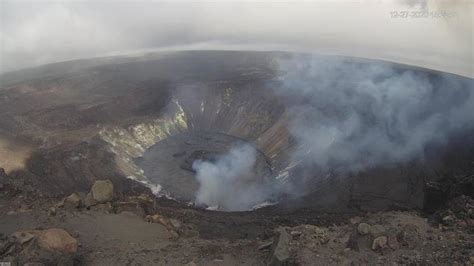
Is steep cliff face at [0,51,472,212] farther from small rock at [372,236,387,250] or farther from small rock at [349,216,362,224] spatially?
small rock at [372,236,387,250]

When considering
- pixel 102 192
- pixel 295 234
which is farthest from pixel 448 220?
pixel 102 192

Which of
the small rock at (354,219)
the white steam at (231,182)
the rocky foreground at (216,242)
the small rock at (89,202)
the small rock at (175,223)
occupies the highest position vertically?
the rocky foreground at (216,242)

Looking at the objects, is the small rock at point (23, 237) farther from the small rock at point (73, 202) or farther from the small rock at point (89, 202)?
the small rock at point (89, 202)

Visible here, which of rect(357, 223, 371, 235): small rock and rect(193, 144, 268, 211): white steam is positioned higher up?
rect(357, 223, 371, 235): small rock

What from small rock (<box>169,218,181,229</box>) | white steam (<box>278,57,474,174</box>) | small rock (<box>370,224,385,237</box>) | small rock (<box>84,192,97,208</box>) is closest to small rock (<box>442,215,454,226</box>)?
small rock (<box>370,224,385,237</box>)

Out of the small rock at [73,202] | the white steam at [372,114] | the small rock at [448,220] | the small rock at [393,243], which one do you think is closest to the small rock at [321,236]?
the small rock at [393,243]

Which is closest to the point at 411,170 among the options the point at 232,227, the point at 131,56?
the point at 232,227

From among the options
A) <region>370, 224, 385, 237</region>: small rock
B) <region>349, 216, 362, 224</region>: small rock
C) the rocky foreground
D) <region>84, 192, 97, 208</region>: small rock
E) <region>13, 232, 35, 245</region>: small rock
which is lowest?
<region>349, 216, 362, 224</region>: small rock

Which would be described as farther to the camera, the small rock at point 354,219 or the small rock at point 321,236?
the small rock at point 354,219
